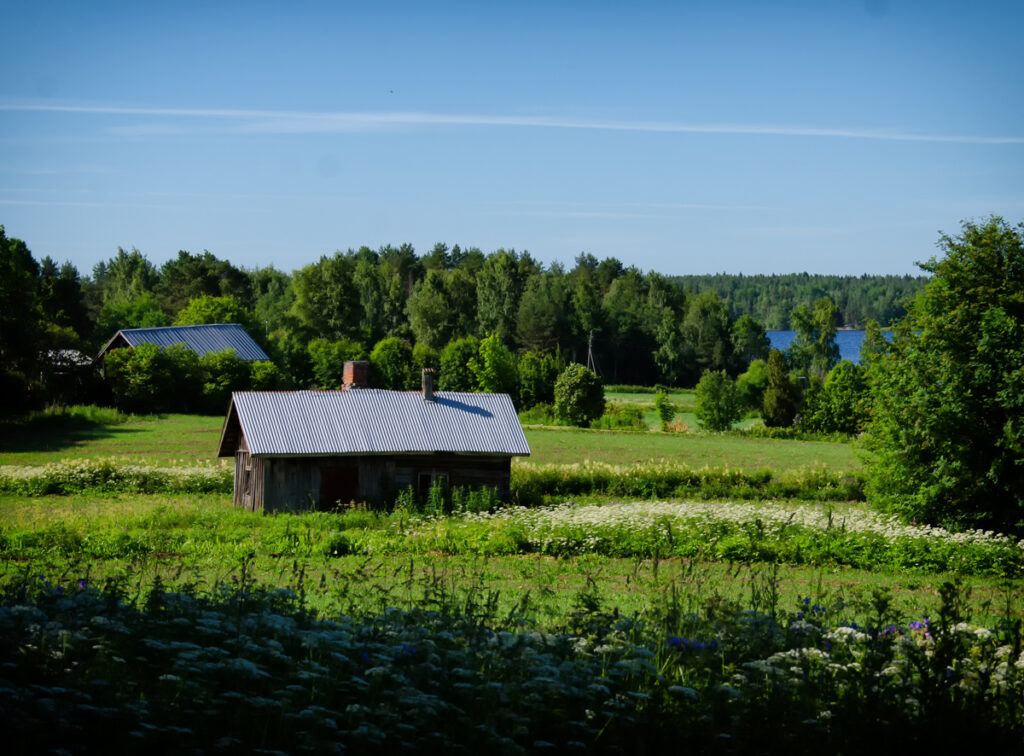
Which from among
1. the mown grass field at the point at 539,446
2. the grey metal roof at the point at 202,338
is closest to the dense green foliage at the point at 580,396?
the mown grass field at the point at 539,446

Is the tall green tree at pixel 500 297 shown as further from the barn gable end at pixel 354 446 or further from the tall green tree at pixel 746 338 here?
the barn gable end at pixel 354 446

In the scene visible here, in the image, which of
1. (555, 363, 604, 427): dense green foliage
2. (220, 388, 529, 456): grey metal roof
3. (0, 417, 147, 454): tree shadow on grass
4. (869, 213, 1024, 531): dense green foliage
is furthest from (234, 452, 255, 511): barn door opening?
(555, 363, 604, 427): dense green foliage

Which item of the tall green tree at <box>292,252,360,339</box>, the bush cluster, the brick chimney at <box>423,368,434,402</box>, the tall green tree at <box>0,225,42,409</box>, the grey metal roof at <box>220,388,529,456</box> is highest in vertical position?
the tall green tree at <box>292,252,360,339</box>

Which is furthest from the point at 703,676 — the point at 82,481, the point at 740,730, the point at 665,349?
the point at 665,349

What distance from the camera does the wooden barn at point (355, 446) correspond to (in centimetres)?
2786

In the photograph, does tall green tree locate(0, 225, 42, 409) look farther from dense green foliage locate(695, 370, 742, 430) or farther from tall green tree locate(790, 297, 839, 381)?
tall green tree locate(790, 297, 839, 381)

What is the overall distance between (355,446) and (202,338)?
4183cm

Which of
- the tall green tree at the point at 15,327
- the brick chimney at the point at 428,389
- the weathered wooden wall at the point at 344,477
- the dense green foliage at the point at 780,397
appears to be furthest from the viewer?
the dense green foliage at the point at 780,397

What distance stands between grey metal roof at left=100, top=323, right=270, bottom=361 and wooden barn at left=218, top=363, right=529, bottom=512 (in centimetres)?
3481

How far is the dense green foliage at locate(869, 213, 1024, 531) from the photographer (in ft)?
76.2

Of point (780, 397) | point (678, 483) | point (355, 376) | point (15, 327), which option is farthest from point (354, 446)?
point (780, 397)

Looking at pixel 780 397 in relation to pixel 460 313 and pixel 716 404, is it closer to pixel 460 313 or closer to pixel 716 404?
pixel 716 404

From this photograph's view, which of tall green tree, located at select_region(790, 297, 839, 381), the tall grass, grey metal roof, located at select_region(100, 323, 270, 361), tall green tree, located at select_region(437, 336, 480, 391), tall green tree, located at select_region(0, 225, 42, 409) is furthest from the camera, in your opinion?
tall green tree, located at select_region(790, 297, 839, 381)

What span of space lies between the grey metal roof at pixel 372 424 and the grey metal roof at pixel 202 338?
113 feet
